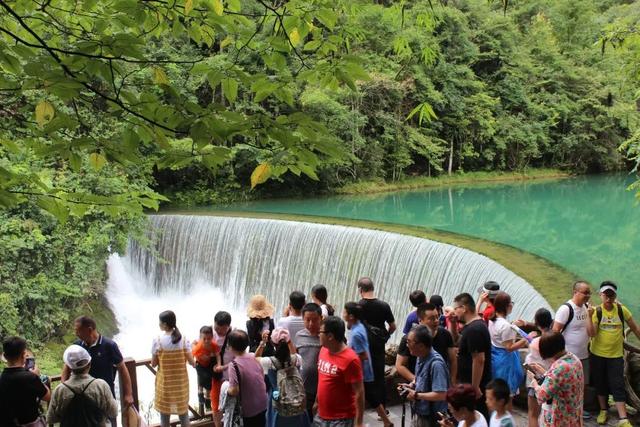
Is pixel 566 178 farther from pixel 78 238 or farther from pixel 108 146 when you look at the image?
pixel 108 146

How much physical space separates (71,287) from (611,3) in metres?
43.7

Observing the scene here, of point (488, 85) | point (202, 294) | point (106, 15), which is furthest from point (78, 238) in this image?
point (488, 85)

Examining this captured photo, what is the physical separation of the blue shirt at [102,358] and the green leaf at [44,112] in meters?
2.06

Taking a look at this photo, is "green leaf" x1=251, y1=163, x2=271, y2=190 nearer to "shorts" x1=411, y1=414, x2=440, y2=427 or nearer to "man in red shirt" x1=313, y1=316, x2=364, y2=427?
"man in red shirt" x1=313, y1=316, x2=364, y2=427

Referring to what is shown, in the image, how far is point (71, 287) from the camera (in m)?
8.69

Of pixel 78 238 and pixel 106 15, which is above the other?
pixel 106 15

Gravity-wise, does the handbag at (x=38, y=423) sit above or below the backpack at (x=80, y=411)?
below

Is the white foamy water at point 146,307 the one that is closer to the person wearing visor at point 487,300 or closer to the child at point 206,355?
the child at point 206,355

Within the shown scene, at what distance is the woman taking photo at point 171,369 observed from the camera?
4.09 m

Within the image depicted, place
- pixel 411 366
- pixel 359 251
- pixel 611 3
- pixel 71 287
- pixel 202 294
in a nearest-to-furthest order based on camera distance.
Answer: pixel 411 366, pixel 71 287, pixel 359 251, pixel 202 294, pixel 611 3

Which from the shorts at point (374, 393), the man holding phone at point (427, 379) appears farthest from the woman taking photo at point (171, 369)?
the man holding phone at point (427, 379)

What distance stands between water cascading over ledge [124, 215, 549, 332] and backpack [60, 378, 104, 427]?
215 inches

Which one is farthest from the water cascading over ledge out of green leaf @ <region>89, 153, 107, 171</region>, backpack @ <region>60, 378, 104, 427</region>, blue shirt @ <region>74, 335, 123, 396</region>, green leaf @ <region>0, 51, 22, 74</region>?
green leaf @ <region>0, 51, 22, 74</region>

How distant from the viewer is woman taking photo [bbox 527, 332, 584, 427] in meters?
3.20
